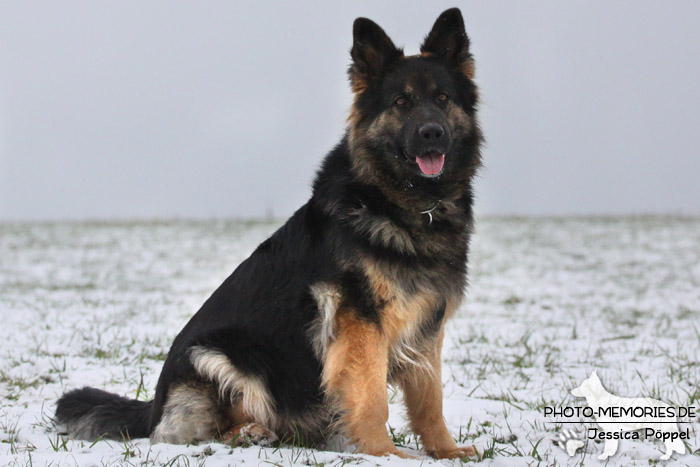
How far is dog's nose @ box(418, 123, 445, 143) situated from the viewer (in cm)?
378

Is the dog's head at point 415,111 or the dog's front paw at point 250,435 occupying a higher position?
the dog's head at point 415,111

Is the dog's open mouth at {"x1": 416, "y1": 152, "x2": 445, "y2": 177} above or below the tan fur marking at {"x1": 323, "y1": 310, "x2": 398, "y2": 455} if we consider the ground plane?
above

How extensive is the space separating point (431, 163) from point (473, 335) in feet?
12.9

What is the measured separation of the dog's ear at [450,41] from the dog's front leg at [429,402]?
174cm

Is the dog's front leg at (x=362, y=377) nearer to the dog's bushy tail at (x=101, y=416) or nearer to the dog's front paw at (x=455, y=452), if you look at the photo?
the dog's front paw at (x=455, y=452)

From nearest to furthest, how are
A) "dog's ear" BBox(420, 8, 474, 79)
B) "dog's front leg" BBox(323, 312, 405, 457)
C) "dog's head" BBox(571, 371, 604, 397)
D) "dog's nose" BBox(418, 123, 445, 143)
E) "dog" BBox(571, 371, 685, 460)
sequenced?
"dog's front leg" BBox(323, 312, 405, 457) → "dog" BBox(571, 371, 685, 460) → "dog's nose" BBox(418, 123, 445, 143) → "dog's ear" BBox(420, 8, 474, 79) → "dog's head" BBox(571, 371, 604, 397)

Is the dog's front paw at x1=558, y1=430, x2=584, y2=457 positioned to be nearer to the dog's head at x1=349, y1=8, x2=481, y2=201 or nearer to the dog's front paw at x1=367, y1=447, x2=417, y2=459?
the dog's front paw at x1=367, y1=447, x2=417, y2=459

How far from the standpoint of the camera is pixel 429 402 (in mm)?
4043

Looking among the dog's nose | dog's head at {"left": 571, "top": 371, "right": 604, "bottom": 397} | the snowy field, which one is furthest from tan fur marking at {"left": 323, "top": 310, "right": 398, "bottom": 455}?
dog's head at {"left": 571, "top": 371, "right": 604, "bottom": 397}

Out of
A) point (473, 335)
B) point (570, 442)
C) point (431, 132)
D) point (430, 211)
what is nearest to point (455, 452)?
point (570, 442)

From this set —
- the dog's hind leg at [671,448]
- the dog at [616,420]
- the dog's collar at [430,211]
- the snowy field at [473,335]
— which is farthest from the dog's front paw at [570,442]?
the dog's collar at [430,211]

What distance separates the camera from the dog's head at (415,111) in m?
3.90

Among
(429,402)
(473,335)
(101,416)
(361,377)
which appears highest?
(361,377)

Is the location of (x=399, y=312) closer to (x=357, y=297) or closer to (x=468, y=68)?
(x=357, y=297)
